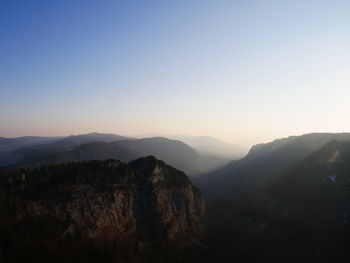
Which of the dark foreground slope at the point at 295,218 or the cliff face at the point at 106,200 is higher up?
the cliff face at the point at 106,200

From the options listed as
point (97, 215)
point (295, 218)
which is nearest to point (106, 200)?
point (97, 215)

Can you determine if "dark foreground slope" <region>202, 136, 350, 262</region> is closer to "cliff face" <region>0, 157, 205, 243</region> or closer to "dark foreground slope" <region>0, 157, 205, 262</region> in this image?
"dark foreground slope" <region>0, 157, 205, 262</region>

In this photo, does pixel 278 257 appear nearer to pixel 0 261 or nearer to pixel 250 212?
pixel 250 212

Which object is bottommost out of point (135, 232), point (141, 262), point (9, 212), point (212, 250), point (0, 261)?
point (212, 250)

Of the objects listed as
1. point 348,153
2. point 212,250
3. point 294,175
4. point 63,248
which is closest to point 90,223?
point 63,248

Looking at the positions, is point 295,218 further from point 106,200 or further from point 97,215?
point 97,215

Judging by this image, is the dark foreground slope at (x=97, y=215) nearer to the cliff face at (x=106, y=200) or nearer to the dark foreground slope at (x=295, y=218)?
the cliff face at (x=106, y=200)

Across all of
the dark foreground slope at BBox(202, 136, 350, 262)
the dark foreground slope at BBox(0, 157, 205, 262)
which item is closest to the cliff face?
the dark foreground slope at BBox(0, 157, 205, 262)

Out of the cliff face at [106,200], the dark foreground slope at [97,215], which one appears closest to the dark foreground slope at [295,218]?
the dark foreground slope at [97,215]
